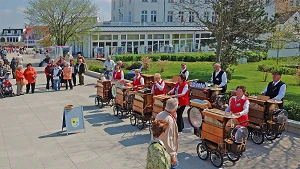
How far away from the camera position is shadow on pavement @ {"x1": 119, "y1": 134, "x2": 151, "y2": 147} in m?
9.85

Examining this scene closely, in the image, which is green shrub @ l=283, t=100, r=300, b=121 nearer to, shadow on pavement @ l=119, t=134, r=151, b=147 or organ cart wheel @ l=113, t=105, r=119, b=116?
shadow on pavement @ l=119, t=134, r=151, b=147

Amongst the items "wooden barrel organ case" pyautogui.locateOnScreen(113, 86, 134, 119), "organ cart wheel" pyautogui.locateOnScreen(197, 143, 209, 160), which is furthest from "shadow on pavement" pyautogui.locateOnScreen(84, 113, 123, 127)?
"organ cart wheel" pyautogui.locateOnScreen(197, 143, 209, 160)

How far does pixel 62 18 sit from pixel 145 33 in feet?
55.0

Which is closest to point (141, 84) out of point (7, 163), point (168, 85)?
point (168, 85)

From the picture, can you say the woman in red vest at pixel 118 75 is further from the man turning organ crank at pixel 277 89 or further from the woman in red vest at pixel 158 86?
the man turning organ crank at pixel 277 89

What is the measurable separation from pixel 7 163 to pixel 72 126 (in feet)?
8.91

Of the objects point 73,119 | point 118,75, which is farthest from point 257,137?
point 118,75

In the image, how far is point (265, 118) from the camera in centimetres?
952

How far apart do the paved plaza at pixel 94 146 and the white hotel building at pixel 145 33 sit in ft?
98.9

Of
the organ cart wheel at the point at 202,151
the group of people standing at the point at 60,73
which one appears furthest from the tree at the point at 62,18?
the organ cart wheel at the point at 202,151

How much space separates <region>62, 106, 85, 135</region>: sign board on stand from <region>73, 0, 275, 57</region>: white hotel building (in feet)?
103

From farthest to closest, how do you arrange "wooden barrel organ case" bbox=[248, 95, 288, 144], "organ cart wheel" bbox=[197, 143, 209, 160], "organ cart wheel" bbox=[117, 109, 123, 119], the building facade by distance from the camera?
the building facade, "organ cart wheel" bbox=[117, 109, 123, 119], "wooden barrel organ case" bbox=[248, 95, 288, 144], "organ cart wheel" bbox=[197, 143, 209, 160]

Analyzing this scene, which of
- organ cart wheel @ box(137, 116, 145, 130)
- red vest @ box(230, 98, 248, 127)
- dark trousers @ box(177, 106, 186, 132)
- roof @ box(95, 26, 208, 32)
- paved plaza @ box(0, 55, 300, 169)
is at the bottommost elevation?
paved plaza @ box(0, 55, 300, 169)

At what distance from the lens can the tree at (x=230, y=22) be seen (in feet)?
56.0
